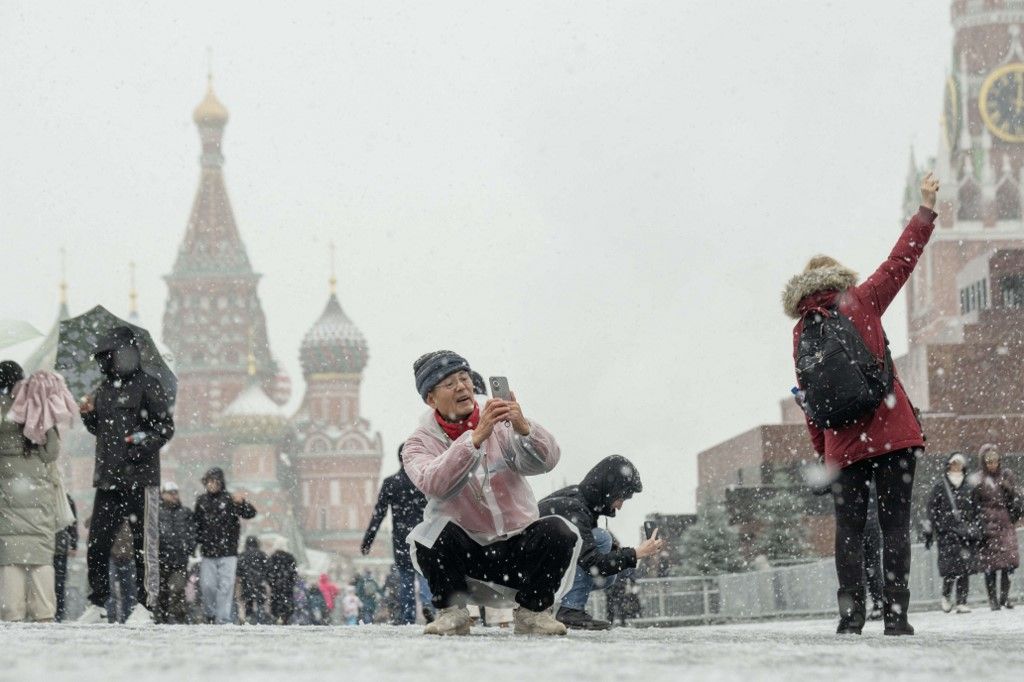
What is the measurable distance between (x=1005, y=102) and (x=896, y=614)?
75173mm

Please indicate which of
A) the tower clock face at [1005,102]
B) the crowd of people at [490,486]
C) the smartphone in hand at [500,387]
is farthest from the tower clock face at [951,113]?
the smartphone in hand at [500,387]

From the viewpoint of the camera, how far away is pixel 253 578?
60.5 feet

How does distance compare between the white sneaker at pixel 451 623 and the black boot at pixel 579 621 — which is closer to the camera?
the white sneaker at pixel 451 623

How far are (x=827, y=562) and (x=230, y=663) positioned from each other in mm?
16366

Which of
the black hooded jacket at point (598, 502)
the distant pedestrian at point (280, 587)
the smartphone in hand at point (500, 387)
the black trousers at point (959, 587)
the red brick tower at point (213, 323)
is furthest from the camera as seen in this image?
the red brick tower at point (213, 323)

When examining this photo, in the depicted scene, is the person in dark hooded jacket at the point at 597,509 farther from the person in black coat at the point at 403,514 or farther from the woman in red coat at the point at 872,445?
the person in black coat at the point at 403,514

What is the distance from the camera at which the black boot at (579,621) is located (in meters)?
7.68

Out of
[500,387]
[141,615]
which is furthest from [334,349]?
[500,387]

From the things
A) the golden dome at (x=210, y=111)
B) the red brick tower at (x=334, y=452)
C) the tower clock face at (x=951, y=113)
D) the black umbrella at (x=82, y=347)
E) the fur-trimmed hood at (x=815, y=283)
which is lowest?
the fur-trimmed hood at (x=815, y=283)

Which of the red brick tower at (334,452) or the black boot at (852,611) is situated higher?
the red brick tower at (334,452)

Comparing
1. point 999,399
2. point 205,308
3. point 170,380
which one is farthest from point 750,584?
point 205,308

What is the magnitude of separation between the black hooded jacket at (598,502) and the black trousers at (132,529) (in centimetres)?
211

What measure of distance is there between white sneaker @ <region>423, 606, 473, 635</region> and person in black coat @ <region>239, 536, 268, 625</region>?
12.0m

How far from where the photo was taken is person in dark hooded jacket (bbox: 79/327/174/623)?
8859 mm
